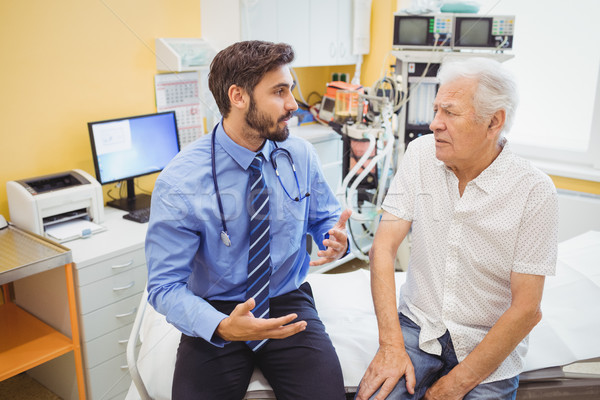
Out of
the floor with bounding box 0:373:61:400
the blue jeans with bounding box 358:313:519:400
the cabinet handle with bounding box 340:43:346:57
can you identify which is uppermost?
the cabinet handle with bounding box 340:43:346:57

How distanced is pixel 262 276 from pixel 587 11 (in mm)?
1238

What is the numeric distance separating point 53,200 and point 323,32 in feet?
5.08

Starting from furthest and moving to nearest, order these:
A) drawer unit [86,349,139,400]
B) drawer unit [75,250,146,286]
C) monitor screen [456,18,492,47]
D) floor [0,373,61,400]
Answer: monitor screen [456,18,492,47] < floor [0,373,61,400] < drawer unit [86,349,139,400] < drawer unit [75,250,146,286]

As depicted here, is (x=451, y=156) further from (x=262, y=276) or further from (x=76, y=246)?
(x=76, y=246)

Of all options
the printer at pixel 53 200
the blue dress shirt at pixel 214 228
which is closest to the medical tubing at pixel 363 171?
the blue dress shirt at pixel 214 228

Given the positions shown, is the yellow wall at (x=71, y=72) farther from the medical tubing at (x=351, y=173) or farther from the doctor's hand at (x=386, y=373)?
the doctor's hand at (x=386, y=373)

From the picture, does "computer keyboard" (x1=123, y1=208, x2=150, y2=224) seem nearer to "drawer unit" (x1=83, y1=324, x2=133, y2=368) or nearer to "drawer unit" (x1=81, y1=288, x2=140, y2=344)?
"drawer unit" (x1=81, y1=288, x2=140, y2=344)

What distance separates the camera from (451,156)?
1213mm

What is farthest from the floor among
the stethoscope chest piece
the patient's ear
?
the patient's ear

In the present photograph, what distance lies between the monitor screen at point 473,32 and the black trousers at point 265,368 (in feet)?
4.64

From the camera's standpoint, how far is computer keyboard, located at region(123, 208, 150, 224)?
78.7 inches

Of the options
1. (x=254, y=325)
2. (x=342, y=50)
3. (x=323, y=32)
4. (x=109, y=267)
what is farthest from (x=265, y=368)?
(x=342, y=50)

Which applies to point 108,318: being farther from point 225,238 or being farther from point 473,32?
point 473,32

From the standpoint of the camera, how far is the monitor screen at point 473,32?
2066mm
